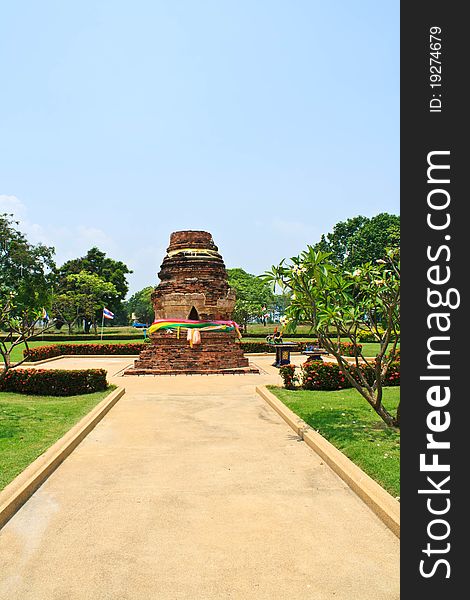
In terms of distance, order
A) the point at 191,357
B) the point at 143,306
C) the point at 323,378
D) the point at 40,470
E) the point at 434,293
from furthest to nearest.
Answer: the point at 143,306
the point at 191,357
the point at 323,378
the point at 40,470
the point at 434,293

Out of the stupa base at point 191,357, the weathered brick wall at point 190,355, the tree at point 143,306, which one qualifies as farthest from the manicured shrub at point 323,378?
the tree at point 143,306

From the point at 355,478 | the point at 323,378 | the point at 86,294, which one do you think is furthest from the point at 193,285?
the point at 86,294

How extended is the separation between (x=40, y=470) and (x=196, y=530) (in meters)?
2.39

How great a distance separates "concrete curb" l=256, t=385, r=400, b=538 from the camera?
4605mm

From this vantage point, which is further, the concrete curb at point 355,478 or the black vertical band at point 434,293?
the concrete curb at point 355,478

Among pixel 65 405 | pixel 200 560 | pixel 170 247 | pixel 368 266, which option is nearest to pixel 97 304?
pixel 170 247

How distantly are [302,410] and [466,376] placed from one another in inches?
294

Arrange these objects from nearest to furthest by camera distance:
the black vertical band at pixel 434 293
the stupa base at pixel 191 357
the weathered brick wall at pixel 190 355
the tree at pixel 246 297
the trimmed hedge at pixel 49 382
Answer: the black vertical band at pixel 434 293 < the trimmed hedge at pixel 49 382 < the stupa base at pixel 191 357 < the weathered brick wall at pixel 190 355 < the tree at pixel 246 297

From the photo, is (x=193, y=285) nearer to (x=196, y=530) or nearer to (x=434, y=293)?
(x=196, y=530)

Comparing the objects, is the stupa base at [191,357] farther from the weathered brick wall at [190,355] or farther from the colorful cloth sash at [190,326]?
the colorful cloth sash at [190,326]

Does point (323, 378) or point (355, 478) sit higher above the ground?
point (323, 378)

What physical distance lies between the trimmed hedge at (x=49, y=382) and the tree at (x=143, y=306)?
61545 millimetres

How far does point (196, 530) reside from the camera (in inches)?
177

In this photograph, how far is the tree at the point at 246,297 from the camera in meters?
59.8
